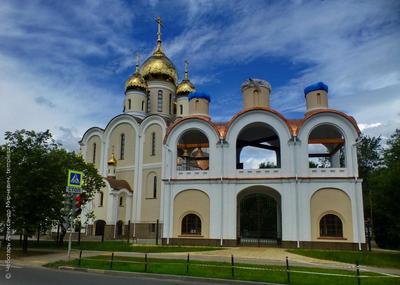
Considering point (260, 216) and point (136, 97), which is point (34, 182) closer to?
point (260, 216)

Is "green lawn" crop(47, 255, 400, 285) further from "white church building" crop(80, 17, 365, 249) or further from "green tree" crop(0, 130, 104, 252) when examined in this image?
"white church building" crop(80, 17, 365, 249)

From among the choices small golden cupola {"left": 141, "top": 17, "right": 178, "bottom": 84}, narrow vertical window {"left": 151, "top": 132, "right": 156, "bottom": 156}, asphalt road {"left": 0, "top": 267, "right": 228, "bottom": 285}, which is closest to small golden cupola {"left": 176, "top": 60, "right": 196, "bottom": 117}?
small golden cupola {"left": 141, "top": 17, "right": 178, "bottom": 84}

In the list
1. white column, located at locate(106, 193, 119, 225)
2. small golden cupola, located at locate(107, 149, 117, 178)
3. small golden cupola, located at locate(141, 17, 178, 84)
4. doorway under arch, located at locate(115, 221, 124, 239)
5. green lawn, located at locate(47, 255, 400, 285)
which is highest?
small golden cupola, located at locate(141, 17, 178, 84)

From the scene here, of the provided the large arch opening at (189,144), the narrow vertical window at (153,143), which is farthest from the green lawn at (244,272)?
the narrow vertical window at (153,143)

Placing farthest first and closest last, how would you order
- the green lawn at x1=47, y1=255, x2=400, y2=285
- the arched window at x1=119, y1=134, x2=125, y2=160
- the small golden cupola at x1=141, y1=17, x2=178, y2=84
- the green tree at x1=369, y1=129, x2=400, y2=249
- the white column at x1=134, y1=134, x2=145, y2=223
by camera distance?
1. the small golden cupola at x1=141, y1=17, x2=178, y2=84
2. the arched window at x1=119, y1=134, x2=125, y2=160
3. the white column at x1=134, y1=134, x2=145, y2=223
4. the green tree at x1=369, y1=129, x2=400, y2=249
5. the green lawn at x1=47, y1=255, x2=400, y2=285

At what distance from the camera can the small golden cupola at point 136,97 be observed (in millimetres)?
44963

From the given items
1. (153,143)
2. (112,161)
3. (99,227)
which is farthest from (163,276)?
(112,161)

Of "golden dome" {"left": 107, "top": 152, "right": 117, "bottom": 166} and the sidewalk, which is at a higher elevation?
"golden dome" {"left": 107, "top": 152, "right": 117, "bottom": 166}

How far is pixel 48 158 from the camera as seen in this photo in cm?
2189

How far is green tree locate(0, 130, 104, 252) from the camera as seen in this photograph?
21.0 m

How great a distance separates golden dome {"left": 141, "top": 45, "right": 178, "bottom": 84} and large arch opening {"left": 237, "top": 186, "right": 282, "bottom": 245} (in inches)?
693

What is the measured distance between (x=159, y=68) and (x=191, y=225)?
2404cm

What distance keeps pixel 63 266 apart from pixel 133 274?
3.69 m

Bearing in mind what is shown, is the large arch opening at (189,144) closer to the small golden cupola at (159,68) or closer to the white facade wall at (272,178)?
the white facade wall at (272,178)
